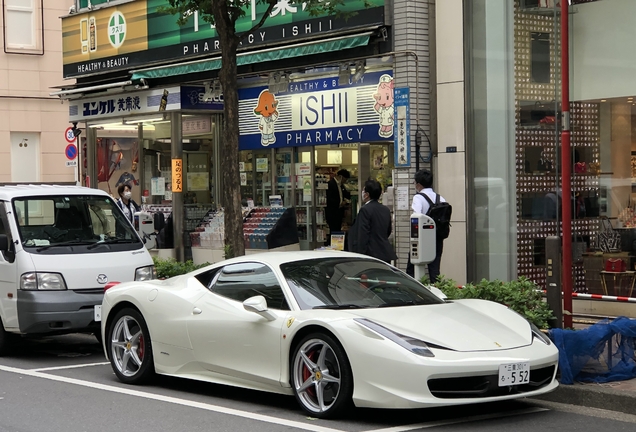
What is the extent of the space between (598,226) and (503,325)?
5.73 meters

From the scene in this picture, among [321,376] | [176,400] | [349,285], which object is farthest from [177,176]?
[321,376]

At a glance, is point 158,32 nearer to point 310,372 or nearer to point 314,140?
point 314,140

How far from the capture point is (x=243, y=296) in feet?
27.0

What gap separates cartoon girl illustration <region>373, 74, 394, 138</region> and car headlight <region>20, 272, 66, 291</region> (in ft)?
22.1

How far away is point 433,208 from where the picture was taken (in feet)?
41.9

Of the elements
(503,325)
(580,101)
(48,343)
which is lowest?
(48,343)

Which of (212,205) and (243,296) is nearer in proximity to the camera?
(243,296)

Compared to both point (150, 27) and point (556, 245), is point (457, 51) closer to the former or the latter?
point (556, 245)

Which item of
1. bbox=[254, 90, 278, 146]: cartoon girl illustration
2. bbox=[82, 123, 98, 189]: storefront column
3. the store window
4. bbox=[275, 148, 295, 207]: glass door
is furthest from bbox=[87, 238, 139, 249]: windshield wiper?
the store window

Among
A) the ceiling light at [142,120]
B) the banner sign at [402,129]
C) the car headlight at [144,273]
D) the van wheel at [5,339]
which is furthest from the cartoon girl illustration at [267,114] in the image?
the van wheel at [5,339]

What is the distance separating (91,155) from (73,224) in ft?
38.9

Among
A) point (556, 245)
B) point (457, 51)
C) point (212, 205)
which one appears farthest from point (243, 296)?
point (212, 205)

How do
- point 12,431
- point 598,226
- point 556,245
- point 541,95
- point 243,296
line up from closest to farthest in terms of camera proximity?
point 12,431
point 243,296
point 556,245
point 598,226
point 541,95

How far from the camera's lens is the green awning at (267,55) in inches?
619
